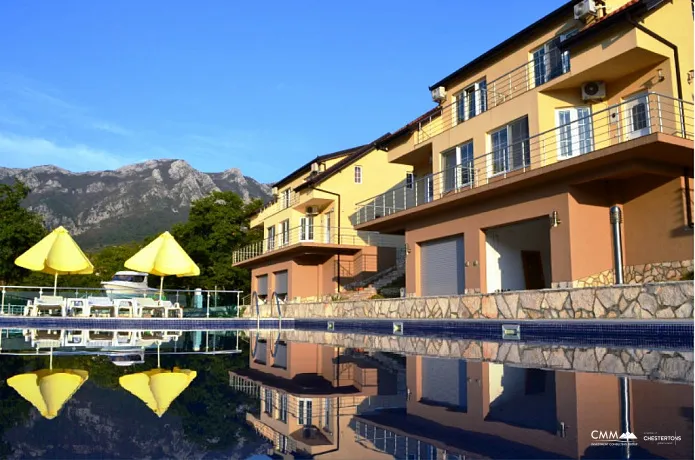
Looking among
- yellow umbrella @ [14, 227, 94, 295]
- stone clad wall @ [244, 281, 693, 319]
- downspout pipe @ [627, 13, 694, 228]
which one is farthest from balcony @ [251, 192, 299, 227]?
downspout pipe @ [627, 13, 694, 228]

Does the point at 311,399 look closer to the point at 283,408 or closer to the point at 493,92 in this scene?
the point at 283,408

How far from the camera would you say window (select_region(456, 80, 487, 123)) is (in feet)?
63.8

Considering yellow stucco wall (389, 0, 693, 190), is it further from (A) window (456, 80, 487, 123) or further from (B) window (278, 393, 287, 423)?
(B) window (278, 393, 287, 423)

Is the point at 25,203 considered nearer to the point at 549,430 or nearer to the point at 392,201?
the point at 392,201

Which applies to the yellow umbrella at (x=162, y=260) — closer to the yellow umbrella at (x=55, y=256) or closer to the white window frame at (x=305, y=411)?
the yellow umbrella at (x=55, y=256)

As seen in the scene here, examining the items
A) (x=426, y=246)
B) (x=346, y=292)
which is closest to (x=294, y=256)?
(x=346, y=292)

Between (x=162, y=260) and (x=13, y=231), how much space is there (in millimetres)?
16742

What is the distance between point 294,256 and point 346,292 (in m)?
4.97

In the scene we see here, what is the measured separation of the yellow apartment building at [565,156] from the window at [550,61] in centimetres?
4

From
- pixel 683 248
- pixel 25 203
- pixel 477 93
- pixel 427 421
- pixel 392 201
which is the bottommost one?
pixel 427 421

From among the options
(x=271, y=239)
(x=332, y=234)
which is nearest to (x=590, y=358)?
(x=332, y=234)

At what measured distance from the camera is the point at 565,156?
15.7 meters

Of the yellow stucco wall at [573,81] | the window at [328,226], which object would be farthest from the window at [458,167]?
the window at [328,226]

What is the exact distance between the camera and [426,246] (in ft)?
68.1
